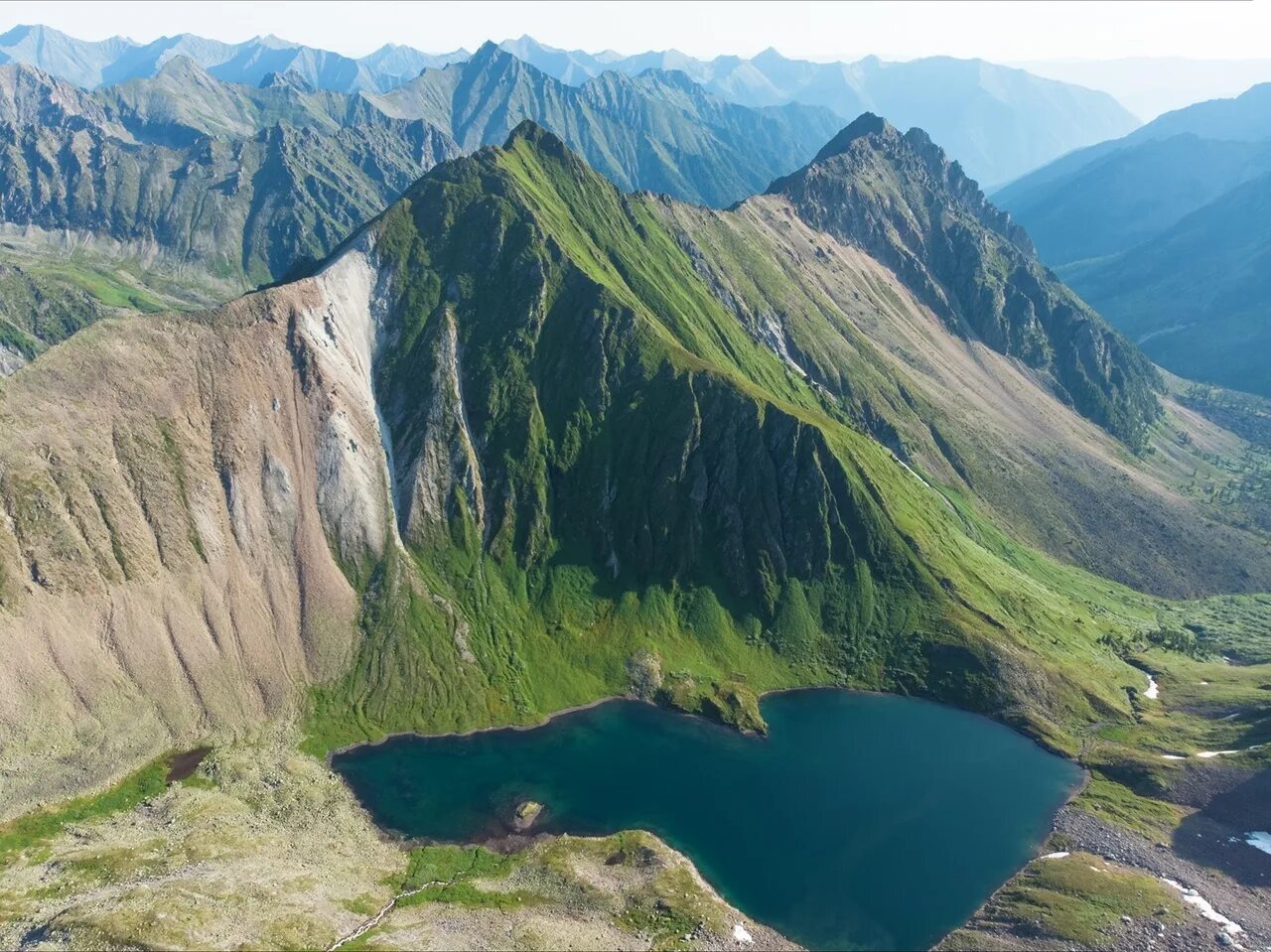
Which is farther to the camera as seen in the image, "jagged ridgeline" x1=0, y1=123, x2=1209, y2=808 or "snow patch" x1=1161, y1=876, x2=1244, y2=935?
"jagged ridgeline" x1=0, y1=123, x2=1209, y2=808

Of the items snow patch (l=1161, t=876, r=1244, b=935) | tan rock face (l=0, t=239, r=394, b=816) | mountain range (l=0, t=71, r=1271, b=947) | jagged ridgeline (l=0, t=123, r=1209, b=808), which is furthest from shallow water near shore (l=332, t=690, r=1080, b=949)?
tan rock face (l=0, t=239, r=394, b=816)

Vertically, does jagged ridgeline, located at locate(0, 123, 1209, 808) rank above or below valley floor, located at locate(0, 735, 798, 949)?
above

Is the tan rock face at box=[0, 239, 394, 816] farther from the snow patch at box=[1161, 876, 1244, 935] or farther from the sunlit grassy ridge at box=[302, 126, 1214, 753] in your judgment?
the snow patch at box=[1161, 876, 1244, 935]

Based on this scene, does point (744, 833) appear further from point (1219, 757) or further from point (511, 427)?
point (511, 427)

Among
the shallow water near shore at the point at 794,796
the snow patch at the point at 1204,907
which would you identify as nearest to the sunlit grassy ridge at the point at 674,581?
the shallow water near shore at the point at 794,796

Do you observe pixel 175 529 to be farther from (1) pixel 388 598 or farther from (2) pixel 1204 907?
(2) pixel 1204 907

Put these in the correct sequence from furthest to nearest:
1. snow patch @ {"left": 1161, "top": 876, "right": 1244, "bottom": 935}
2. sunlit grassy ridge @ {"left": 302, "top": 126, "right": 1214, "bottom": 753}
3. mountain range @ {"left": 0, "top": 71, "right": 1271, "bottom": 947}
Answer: sunlit grassy ridge @ {"left": 302, "top": 126, "right": 1214, "bottom": 753} < mountain range @ {"left": 0, "top": 71, "right": 1271, "bottom": 947} < snow patch @ {"left": 1161, "top": 876, "right": 1244, "bottom": 935}

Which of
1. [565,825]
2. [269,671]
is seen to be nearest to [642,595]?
[565,825]

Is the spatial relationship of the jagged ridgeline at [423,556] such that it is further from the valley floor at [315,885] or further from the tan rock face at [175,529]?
the valley floor at [315,885]
